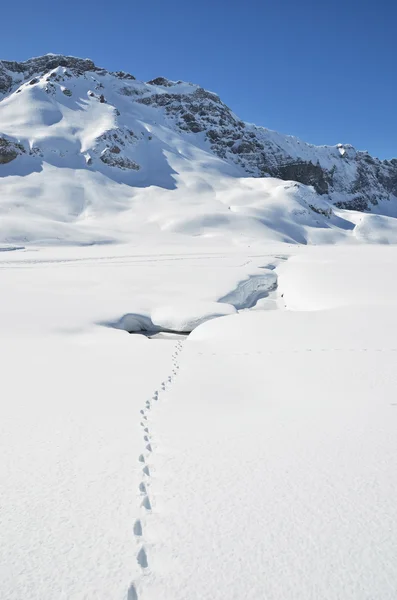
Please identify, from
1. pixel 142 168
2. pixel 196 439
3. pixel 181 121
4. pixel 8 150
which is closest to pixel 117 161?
pixel 142 168

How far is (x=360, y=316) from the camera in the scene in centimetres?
1220

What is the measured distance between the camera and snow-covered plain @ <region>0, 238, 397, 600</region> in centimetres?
289

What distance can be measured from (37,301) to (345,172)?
204391 millimetres

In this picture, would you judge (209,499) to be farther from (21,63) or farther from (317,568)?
(21,63)

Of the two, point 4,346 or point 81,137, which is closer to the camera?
point 4,346

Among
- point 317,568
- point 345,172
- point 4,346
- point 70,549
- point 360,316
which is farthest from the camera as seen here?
point 345,172

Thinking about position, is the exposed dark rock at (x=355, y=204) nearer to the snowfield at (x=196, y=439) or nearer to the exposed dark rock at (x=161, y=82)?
the exposed dark rock at (x=161, y=82)

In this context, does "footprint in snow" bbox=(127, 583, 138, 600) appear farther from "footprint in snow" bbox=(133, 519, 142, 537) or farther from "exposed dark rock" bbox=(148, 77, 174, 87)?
"exposed dark rock" bbox=(148, 77, 174, 87)

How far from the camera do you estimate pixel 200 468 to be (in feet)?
14.2

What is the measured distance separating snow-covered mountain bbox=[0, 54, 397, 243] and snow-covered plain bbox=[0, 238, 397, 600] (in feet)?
182

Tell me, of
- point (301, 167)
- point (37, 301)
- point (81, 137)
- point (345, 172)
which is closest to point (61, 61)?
point (81, 137)

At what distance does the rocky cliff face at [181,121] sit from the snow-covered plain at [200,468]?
113 m

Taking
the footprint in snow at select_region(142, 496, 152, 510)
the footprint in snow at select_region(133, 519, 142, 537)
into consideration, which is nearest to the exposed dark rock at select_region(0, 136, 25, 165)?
the footprint in snow at select_region(142, 496, 152, 510)

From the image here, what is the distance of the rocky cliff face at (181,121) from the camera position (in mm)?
131750
